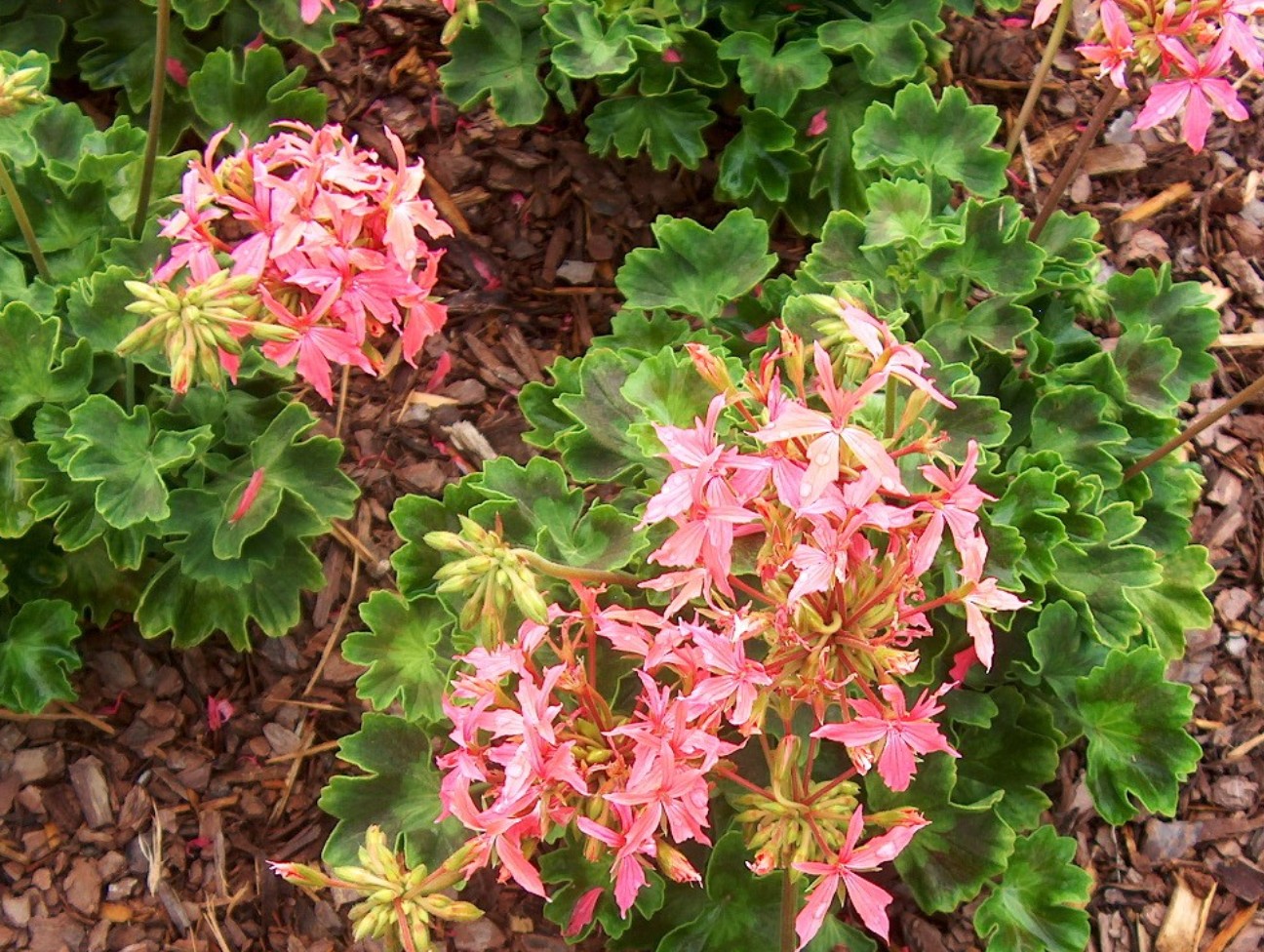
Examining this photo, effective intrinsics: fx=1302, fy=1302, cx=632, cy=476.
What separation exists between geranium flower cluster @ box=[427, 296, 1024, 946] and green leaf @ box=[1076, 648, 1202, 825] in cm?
79

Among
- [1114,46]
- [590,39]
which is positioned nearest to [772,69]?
[590,39]

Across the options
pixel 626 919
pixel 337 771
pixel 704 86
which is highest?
pixel 704 86

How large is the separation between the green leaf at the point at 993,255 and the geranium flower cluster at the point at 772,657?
92cm

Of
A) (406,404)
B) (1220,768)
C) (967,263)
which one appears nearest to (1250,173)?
(967,263)

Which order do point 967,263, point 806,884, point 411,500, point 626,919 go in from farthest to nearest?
point 967,263, point 411,500, point 626,919, point 806,884

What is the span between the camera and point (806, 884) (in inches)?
83.4

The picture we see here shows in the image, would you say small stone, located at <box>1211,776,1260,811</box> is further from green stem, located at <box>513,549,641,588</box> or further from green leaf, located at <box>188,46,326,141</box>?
green leaf, located at <box>188,46,326,141</box>

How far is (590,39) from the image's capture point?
2.99 meters

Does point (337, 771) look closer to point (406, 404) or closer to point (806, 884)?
point (406, 404)

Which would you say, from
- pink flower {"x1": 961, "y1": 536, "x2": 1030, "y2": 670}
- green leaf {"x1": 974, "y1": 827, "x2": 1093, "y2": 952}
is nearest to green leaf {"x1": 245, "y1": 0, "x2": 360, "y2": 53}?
pink flower {"x1": 961, "y1": 536, "x2": 1030, "y2": 670}

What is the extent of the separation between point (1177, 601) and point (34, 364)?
7.87ft

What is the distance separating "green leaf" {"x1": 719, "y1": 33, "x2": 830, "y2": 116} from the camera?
312 cm

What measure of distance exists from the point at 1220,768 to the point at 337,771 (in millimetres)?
2053

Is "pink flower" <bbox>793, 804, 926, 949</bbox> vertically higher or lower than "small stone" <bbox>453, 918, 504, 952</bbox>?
higher
